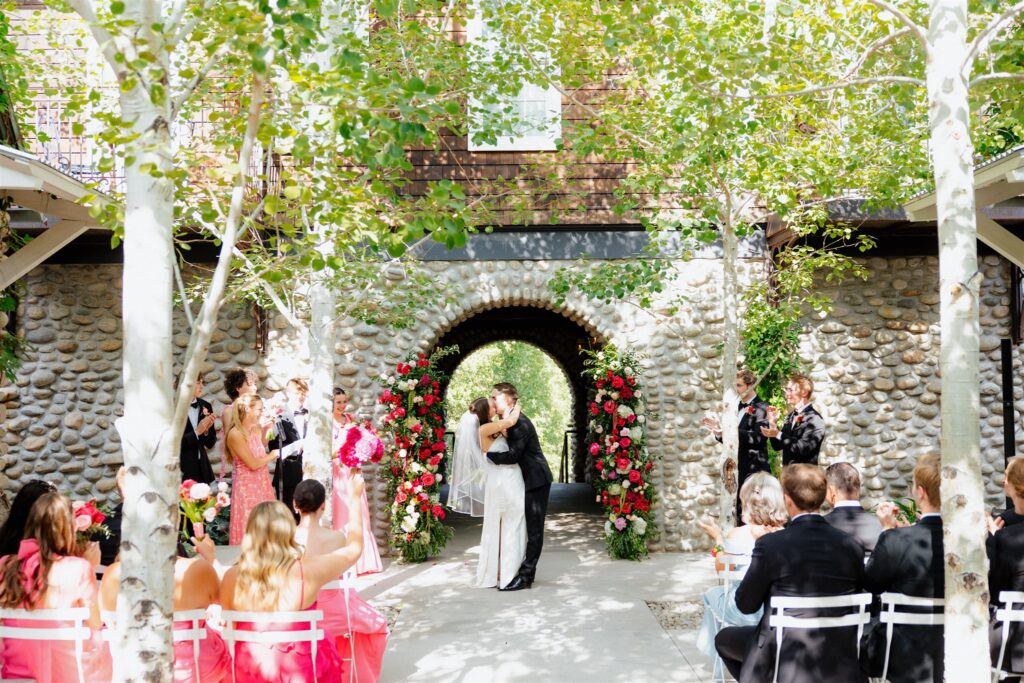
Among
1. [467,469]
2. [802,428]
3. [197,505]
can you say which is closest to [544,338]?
[467,469]

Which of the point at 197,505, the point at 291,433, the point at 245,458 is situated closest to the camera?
the point at 197,505

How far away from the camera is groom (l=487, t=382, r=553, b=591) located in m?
7.13

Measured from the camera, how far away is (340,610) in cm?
434

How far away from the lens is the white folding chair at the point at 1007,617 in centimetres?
368

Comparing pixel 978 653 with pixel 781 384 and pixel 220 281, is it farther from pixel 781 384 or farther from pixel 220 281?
pixel 781 384

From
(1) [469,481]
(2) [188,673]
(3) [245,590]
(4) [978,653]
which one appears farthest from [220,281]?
(1) [469,481]

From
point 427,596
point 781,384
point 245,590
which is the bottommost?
point 427,596

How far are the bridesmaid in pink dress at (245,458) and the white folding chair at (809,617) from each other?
13.9ft

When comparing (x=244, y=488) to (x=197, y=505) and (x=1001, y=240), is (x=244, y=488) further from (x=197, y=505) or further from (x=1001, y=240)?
(x=1001, y=240)

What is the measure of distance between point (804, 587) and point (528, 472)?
3.79m

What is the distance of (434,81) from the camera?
7.12 m

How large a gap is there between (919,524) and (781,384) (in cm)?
522

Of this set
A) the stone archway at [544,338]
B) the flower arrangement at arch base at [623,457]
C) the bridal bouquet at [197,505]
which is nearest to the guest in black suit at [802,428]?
the flower arrangement at arch base at [623,457]

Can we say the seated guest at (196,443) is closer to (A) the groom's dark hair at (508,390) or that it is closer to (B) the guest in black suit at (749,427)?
(A) the groom's dark hair at (508,390)
